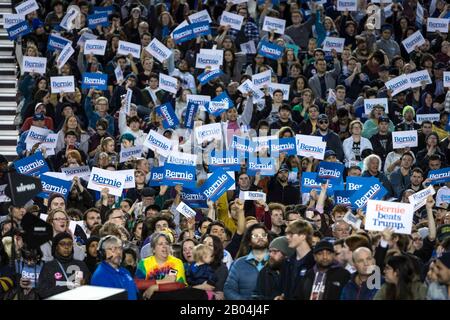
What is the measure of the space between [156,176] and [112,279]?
5377mm

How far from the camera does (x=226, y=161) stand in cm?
1745

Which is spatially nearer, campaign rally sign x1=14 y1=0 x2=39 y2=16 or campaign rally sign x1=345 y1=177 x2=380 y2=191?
campaign rally sign x1=345 y1=177 x2=380 y2=191

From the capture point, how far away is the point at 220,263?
12.6 m

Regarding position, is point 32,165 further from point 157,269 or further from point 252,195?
point 157,269

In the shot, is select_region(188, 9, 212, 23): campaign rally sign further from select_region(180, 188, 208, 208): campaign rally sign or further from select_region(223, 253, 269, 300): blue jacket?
select_region(223, 253, 269, 300): blue jacket

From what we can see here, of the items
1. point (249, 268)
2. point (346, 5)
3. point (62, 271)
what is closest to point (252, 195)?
point (62, 271)

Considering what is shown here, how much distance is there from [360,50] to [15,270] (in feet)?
35.3

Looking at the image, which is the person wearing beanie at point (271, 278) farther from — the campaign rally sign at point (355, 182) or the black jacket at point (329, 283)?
the campaign rally sign at point (355, 182)

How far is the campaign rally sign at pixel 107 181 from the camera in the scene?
54.0 feet

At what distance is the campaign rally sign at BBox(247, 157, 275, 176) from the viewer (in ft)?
56.7

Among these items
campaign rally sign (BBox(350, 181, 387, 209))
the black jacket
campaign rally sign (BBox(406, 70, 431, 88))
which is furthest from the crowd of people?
campaign rally sign (BBox(350, 181, 387, 209))

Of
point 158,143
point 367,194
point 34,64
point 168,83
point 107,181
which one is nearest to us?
point 367,194

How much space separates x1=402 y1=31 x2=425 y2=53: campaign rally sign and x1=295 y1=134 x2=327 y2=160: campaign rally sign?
194 inches

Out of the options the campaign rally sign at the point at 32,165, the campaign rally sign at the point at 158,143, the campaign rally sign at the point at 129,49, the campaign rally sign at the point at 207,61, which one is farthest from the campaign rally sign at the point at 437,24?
the campaign rally sign at the point at 32,165
